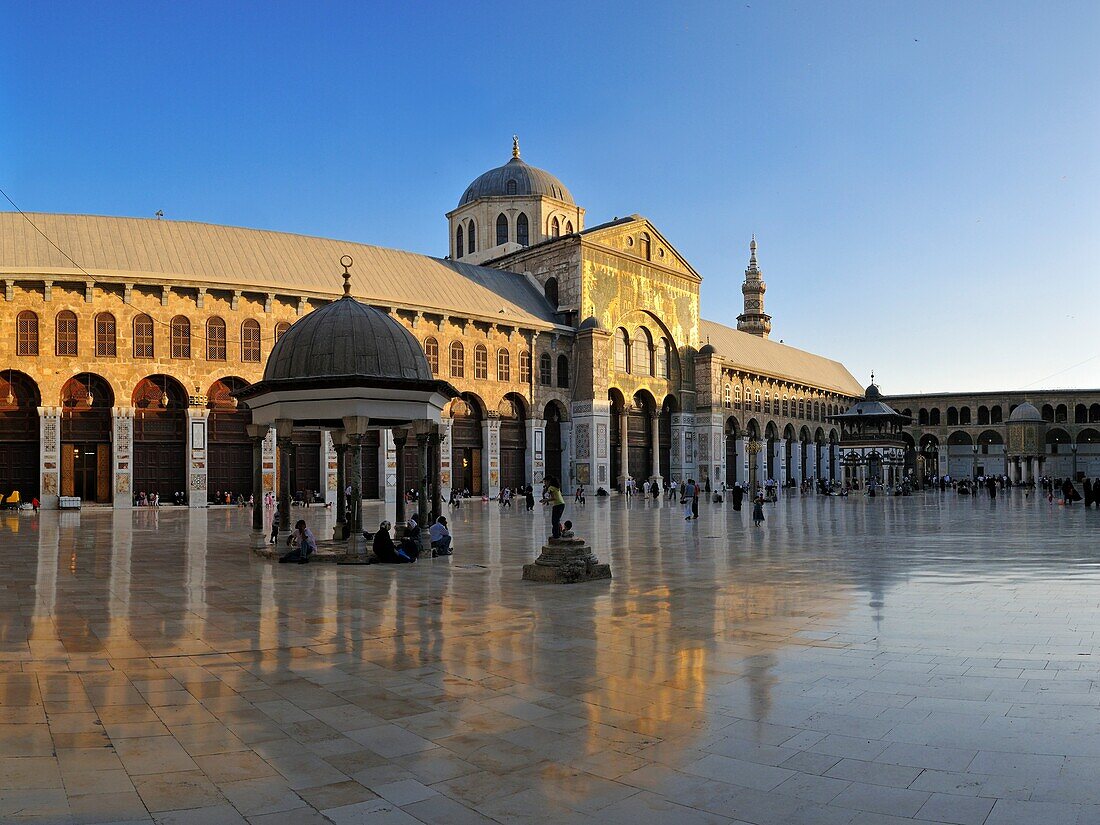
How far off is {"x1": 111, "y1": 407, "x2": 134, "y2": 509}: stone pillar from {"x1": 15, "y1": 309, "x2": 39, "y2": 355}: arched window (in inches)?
150

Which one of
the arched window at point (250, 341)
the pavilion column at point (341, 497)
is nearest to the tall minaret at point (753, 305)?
the arched window at point (250, 341)

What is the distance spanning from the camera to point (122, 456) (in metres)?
35.0

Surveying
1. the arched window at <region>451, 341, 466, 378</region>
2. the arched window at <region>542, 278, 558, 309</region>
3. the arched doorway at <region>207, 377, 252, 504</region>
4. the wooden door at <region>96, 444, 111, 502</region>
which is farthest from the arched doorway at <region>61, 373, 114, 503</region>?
the arched window at <region>542, 278, 558, 309</region>

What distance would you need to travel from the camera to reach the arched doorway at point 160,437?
35906 mm

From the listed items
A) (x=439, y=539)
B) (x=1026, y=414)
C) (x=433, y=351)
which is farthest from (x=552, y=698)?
(x=1026, y=414)

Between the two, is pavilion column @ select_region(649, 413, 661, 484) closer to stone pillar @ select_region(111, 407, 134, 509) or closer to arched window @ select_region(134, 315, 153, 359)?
arched window @ select_region(134, 315, 153, 359)

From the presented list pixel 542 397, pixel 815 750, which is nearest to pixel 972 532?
pixel 815 750

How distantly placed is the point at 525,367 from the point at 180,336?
58.5ft

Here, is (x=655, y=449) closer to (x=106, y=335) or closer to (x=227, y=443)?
(x=227, y=443)

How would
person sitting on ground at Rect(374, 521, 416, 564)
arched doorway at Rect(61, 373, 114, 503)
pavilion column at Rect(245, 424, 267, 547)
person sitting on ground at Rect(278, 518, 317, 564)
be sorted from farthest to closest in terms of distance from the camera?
1. arched doorway at Rect(61, 373, 114, 503)
2. pavilion column at Rect(245, 424, 267, 547)
3. person sitting on ground at Rect(278, 518, 317, 564)
4. person sitting on ground at Rect(374, 521, 416, 564)

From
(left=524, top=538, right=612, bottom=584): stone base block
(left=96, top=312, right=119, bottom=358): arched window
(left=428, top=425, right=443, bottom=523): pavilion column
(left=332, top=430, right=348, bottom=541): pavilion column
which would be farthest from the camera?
(left=96, top=312, right=119, bottom=358): arched window

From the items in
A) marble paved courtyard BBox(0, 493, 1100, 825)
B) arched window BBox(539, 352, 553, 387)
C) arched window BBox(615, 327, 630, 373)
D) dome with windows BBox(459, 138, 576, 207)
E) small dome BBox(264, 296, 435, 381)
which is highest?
dome with windows BBox(459, 138, 576, 207)

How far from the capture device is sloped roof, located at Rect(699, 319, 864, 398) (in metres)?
67.5

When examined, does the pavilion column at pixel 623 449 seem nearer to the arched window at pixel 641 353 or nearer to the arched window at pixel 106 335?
the arched window at pixel 641 353
